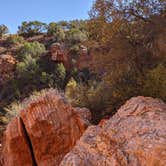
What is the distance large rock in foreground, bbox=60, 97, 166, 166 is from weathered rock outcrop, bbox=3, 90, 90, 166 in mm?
2032

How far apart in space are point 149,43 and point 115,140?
13.7 ft

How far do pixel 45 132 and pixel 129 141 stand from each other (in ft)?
12.0

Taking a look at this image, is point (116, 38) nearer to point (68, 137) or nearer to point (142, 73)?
point (142, 73)

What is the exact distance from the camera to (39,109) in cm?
828

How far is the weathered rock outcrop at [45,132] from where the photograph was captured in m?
7.95

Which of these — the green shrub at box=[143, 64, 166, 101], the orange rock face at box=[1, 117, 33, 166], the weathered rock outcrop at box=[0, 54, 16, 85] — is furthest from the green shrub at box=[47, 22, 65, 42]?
the green shrub at box=[143, 64, 166, 101]

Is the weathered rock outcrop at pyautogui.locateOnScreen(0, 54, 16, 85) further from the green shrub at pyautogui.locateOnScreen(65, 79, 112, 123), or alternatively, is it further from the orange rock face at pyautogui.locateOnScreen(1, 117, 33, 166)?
the orange rock face at pyautogui.locateOnScreen(1, 117, 33, 166)

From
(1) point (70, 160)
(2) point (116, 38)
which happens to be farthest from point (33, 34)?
(1) point (70, 160)

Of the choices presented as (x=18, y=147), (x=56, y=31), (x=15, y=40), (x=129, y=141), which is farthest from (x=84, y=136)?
(x=15, y=40)

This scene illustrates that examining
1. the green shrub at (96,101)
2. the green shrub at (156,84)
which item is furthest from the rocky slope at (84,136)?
the green shrub at (156,84)

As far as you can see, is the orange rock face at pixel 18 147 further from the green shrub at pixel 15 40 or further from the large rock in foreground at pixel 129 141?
the green shrub at pixel 15 40

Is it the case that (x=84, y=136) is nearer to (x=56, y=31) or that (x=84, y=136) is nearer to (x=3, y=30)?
(x=56, y=31)

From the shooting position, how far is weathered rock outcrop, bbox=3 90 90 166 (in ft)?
26.1

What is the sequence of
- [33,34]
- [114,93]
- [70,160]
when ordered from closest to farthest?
[70,160] → [114,93] → [33,34]
